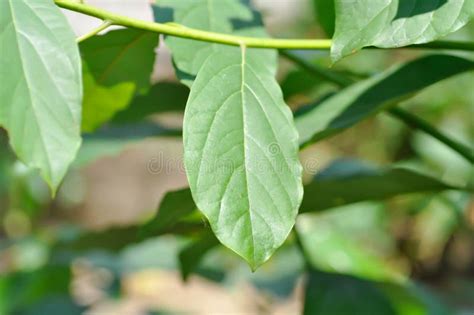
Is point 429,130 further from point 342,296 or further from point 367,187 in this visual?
point 342,296

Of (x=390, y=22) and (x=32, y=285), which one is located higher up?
(x=390, y=22)

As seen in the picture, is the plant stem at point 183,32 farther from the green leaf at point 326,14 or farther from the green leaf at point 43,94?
the green leaf at point 326,14

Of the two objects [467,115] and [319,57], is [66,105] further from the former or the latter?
[467,115]

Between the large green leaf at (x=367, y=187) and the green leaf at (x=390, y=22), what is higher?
the green leaf at (x=390, y=22)

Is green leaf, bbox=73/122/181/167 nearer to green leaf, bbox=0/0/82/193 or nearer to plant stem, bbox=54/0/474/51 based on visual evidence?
plant stem, bbox=54/0/474/51

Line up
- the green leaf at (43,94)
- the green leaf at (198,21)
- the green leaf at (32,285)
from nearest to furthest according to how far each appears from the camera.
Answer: the green leaf at (43,94) → the green leaf at (198,21) → the green leaf at (32,285)

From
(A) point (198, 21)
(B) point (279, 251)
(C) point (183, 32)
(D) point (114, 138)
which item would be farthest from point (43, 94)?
A: (B) point (279, 251)

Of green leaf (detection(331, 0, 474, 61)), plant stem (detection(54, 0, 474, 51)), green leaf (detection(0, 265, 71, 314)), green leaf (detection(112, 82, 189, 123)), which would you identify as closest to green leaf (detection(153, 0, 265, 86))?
plant stem (detection(54, 0, 474, 51))

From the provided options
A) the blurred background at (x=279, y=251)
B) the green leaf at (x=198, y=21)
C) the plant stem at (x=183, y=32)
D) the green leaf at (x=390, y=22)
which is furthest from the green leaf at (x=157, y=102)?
the green leaf at (x=390, y=22)
